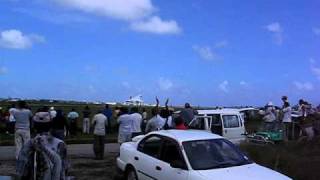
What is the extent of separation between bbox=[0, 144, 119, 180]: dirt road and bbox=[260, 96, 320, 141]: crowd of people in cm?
670

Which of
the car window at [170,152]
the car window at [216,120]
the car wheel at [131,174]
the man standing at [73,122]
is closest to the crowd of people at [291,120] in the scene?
the car window at [216,120]

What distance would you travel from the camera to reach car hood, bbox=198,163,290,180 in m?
10.5

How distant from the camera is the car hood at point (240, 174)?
413 inches

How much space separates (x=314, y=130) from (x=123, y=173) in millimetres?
11378

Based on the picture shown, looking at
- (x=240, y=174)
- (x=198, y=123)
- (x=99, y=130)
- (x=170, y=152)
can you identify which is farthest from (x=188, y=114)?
(x=240, y=174)

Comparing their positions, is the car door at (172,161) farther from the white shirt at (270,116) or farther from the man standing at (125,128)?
the white shirt at (270,116)

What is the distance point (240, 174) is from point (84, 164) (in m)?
8.72

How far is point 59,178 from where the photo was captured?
8.94 m

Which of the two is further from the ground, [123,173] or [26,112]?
[26,112]

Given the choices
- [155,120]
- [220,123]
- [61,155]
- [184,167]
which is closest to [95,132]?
[155,120]

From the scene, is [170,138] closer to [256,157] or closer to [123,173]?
[123,173]

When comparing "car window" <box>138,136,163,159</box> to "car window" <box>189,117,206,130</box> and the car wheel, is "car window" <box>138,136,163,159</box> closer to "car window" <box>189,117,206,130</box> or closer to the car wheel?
the car wheel

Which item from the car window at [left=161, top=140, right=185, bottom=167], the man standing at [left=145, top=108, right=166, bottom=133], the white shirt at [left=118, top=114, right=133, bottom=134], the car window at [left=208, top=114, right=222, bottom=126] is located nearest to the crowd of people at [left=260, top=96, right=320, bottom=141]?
the car window at [left=208, top=114, right=222, bottom=126]

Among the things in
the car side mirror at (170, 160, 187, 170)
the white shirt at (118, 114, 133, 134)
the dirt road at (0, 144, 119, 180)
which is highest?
the white shirt at (118, 114, 133, 134)
